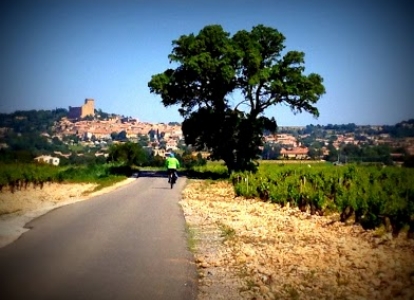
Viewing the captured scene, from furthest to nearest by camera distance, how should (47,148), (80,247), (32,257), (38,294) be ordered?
(47,148) < (80,247) < (32,257) < (38,294)

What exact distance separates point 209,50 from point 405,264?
29.0 m

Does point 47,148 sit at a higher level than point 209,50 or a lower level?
lower

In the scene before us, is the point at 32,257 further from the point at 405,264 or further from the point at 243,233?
the point at 405,264

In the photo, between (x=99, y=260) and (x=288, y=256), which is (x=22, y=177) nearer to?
(x=99, y=260)

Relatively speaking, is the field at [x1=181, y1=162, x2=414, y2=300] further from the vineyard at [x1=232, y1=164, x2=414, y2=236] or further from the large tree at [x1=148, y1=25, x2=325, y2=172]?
the large tree at [x1=148, y1=25, x2=325, y2=172]

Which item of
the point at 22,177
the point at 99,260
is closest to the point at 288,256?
the point at 99,260

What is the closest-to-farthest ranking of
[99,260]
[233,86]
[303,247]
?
[99,260]
[303,247]
[233,86]

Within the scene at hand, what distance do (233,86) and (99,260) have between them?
29.5m

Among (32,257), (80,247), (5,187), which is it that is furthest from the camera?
(5,187)

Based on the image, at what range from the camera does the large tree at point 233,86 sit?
3284 cm

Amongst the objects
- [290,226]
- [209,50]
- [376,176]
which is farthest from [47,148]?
[290,226]

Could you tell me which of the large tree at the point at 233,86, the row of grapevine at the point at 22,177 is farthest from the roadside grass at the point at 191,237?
the large tree at the point at 233,86

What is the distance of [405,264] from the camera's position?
728 cm

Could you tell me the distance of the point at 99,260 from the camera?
7.21 metres
